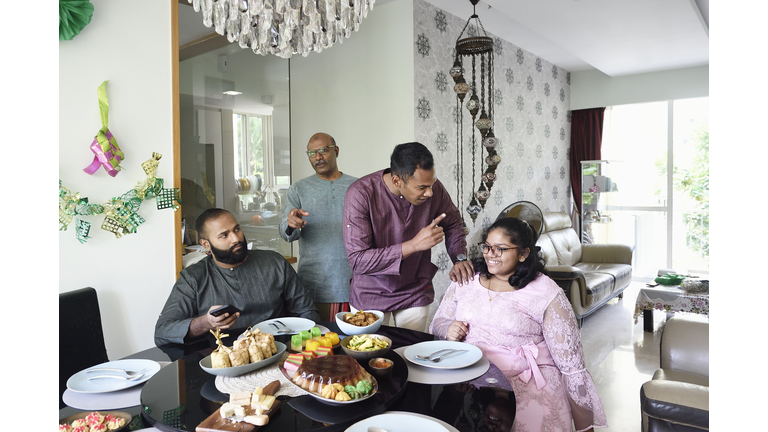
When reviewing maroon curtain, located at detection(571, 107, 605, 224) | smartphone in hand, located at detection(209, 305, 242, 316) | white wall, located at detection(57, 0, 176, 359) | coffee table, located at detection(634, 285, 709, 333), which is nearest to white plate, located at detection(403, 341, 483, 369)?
smartphone in hand, located at detection(209, 305, 242, 316)

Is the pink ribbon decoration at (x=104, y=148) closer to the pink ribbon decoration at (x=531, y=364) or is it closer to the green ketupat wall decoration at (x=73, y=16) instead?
the green ketupat wall decoration at (x=73, y=16)

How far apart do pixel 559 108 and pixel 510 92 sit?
1754 mm

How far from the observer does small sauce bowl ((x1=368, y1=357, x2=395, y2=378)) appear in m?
1.24

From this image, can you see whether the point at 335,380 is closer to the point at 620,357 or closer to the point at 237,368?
the point at 237,368

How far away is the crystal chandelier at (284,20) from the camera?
3.91 feet

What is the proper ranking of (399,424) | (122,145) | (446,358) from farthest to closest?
(122,145)
(446,358)
(399,424)

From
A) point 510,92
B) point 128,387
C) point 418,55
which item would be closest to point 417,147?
point 128,387

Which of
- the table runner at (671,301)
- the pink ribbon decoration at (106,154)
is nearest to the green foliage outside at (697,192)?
the table runner at (671,301)

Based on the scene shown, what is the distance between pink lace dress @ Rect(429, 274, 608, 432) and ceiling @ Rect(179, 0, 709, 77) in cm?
234

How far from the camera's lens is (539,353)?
65.1 inches

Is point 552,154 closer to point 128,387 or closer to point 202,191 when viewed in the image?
point 202,191

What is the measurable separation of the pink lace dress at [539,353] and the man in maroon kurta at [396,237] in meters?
0.22

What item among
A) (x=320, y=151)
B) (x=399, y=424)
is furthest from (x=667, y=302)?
(x=399, y=424)

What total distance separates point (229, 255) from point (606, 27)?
4.10 meters
